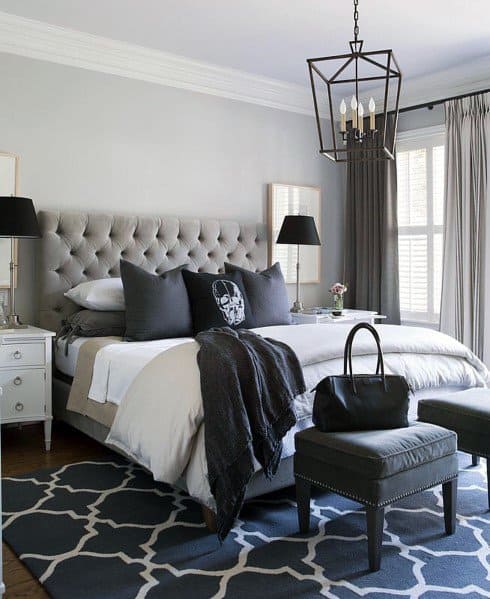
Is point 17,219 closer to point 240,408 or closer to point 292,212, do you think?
point 240,408

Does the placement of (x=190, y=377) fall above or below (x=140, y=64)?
below

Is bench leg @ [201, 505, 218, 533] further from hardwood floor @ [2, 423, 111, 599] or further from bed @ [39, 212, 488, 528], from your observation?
hardwood floor @ [2, 423, 111, 599]

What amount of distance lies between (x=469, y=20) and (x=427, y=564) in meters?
3.41

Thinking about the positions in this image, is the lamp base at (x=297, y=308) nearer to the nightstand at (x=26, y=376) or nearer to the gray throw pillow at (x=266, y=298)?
the gray throw pillow at (x=266, y=298)

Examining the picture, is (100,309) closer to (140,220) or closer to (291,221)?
(140,220)

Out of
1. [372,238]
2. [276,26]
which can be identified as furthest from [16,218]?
[372,238]

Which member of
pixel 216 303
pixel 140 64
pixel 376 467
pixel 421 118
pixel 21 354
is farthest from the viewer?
pixel 421 118

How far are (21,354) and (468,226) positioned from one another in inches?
137

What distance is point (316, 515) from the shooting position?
273 centimetres

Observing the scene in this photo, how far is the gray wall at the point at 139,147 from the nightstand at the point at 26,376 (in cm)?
59

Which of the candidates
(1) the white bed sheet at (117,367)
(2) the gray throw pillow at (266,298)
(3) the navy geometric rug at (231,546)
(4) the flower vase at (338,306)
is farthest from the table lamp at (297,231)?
(3) the navy geometric rug at (231,546)

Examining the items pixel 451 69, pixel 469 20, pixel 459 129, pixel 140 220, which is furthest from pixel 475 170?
pixel 140 220

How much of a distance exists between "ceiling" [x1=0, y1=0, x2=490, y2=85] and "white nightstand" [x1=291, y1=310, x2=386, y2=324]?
2016 millimetres

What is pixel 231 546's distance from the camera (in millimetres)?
2441
